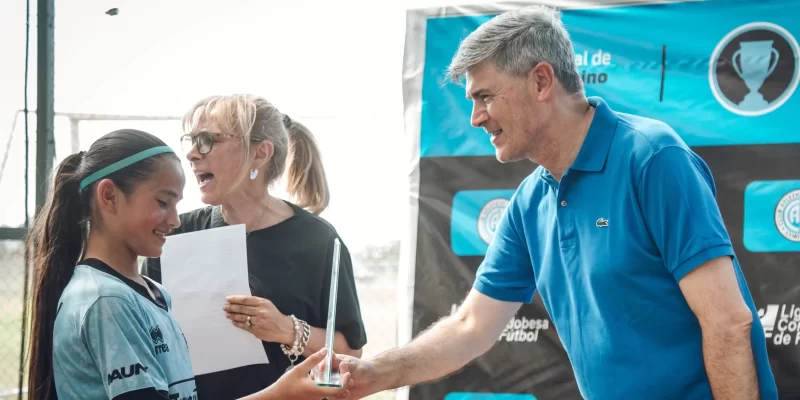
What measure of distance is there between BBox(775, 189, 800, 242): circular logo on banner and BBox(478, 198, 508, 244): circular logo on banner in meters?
1.08

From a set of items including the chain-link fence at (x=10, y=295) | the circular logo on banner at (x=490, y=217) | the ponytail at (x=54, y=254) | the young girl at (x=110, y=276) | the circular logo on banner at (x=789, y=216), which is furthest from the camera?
the chain-link fence at (x=10, y=295)

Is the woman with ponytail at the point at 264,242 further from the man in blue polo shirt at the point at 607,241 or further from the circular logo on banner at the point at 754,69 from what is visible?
A: the circular logo on banner at the point at 754,69

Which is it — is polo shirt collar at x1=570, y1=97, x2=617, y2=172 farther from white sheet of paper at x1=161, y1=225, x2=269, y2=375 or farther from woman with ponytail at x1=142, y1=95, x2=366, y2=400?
white sheet of paper at x1=161, y1=225, x2=269, y2=375

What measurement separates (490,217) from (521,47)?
1.59 metres

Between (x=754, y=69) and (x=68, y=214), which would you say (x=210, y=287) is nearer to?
(x=68, y=214)

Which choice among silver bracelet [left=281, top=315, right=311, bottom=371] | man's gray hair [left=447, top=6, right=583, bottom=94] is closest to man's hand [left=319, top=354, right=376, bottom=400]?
silver bracelet [left=281, top=315, right=311, bottom=371]

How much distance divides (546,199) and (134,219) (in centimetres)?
105

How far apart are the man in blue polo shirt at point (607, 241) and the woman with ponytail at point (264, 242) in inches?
13.7

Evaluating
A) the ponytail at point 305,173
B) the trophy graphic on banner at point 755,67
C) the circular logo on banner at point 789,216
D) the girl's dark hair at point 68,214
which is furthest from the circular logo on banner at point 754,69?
the girl's dark hair at point 68,214

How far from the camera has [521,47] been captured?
6.94 ft

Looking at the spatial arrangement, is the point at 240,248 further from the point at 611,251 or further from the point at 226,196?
the point at 611,251

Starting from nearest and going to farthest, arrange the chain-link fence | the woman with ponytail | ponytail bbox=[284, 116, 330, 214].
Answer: the woman with ponytail
ponytail bbox=[284, 116, 330, 214]
the chain-link fence

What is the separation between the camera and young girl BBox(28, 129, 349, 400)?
173 centimetres

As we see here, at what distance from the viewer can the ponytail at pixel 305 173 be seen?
2920 mm
